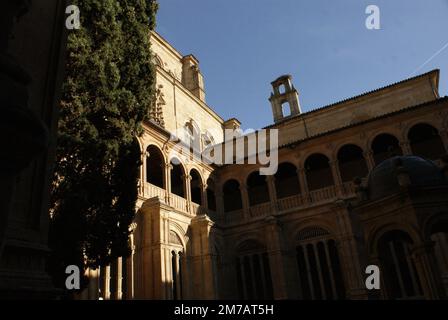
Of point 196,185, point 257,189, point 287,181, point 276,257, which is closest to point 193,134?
point 196,185

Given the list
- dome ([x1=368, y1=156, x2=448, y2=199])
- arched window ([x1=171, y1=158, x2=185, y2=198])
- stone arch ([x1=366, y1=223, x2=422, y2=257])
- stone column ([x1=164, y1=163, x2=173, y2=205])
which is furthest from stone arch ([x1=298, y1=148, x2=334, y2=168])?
stone arch ([x1=366, y1=223, x2=422, y2=257])

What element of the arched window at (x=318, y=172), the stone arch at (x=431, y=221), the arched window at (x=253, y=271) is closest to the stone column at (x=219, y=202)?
the arched window at (x=253, y=271)

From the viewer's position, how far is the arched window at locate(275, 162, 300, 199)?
22.6m

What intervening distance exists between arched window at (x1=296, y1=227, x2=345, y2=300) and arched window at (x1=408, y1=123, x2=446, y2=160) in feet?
24.1

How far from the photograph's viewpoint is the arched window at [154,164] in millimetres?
17469

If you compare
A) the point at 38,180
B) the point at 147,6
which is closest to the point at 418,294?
the point at 147,6

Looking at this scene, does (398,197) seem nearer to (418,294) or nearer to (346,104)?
(418,294)

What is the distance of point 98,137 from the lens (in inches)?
344

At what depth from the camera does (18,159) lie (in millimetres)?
2225

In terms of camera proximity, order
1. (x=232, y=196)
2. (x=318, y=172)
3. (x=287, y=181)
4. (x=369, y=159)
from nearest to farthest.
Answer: (x=369, y=159), (x=318, y=172), (x=287, y=181), (x=232, y=196)

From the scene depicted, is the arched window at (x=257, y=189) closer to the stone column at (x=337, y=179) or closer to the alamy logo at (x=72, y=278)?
the stone column at (x=337, y=179)

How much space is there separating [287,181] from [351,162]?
402 cm

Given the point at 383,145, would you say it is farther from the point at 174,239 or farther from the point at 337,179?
the point at 174,239

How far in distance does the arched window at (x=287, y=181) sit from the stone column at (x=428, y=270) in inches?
627
